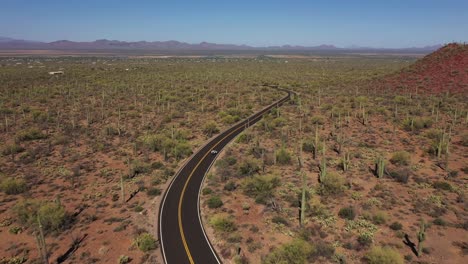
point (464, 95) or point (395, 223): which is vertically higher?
point (464, 95)

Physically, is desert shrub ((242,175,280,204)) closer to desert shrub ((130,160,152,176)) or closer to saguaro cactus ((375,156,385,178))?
saguaro cactus ((375,156,385,178))

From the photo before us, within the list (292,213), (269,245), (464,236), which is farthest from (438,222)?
(269,245)

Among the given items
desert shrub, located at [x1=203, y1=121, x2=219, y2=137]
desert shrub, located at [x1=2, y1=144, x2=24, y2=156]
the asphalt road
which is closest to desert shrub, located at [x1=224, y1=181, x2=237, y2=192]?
the asphalt road

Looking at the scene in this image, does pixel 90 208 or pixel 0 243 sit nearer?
pixel 0 243

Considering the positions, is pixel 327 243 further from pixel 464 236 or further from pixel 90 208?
pixel 90 208

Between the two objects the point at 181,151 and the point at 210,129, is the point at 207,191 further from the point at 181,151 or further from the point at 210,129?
the point at 210,129

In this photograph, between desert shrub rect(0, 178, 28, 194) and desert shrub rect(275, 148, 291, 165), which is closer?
desert shrub rect(0, 178, 28, 194)

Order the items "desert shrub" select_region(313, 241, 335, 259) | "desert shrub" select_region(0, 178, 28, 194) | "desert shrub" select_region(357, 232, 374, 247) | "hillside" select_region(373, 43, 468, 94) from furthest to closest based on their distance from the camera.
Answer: "hillside" select_region(373, 43, 468, 94), "desert shrub" select_region(0, 178, 28, 194), "desert shrub" select_region(357, 232, 374, 247), "desert shrub" select_region(313, 241, 335, 259)
